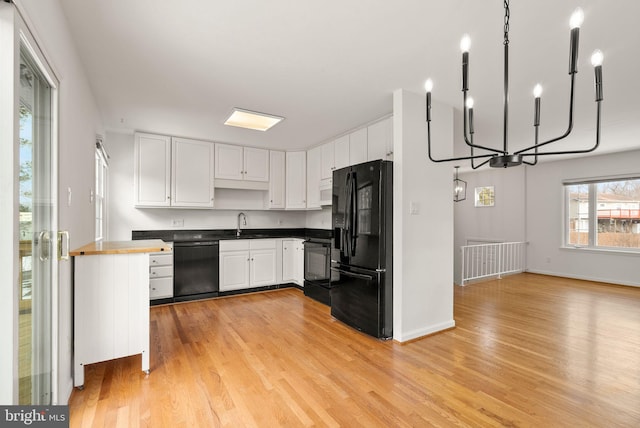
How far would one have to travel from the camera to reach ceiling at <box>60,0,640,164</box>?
1805 mm

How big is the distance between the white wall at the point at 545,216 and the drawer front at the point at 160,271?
187 inches

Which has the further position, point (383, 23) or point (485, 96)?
point (485, 96)

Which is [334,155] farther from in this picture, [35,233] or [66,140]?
[35,233]

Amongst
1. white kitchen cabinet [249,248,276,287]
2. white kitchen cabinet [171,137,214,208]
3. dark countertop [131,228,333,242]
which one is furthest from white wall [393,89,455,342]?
white kitchen cabinet [171,137,214,208]

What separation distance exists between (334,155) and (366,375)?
2982 millimetres

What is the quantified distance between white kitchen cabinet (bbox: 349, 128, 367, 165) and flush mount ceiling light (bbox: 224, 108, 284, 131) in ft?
3.19

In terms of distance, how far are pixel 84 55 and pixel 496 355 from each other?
13.4 ft

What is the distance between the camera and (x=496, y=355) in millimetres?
2684

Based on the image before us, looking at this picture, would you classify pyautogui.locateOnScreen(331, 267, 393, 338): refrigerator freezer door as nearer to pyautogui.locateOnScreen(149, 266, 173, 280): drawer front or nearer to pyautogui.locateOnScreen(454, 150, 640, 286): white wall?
pyautogui.locateOnScreen(149, 266, 173, 280): drawer front

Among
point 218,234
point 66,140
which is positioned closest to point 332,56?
point 66,140

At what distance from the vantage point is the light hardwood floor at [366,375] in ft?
6.08

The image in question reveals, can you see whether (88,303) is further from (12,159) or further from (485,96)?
(485,96)

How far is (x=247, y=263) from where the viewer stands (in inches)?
187

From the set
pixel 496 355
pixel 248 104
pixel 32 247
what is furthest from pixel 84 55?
pixel 496 355
